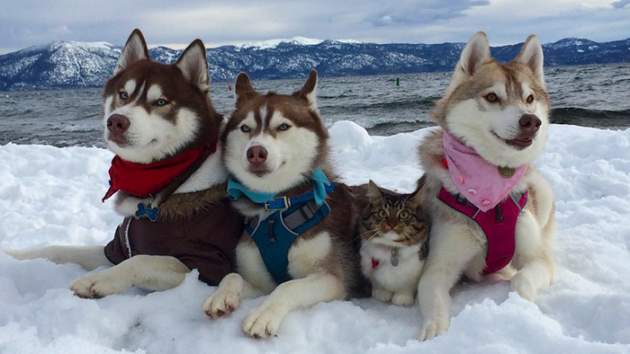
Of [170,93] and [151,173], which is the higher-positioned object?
[170,93]

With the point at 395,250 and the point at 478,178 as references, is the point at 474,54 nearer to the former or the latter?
the point at 478,178

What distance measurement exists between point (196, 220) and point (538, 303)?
219 centimetres

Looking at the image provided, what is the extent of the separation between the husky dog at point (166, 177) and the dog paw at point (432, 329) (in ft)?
4.23

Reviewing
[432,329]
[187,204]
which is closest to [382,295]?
[432,329]

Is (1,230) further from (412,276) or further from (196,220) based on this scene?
(412,276)

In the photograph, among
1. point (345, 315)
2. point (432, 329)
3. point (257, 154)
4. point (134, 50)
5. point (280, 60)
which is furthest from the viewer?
point (280, 60)

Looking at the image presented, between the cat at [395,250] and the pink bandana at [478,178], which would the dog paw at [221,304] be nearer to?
the cat at [395,250]

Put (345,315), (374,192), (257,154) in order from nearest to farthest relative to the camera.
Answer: (345,315) → (257,154) → (374,192)

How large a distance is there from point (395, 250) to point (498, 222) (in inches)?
26.5

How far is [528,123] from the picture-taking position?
3.14 meters

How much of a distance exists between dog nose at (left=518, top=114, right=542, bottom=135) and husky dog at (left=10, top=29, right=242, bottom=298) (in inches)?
75.4

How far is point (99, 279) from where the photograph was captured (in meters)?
3.21

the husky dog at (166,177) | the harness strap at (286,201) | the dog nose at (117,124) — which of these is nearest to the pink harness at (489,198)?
the harness strap at (286,201)

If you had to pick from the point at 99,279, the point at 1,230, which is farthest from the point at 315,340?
the point at 1,230
